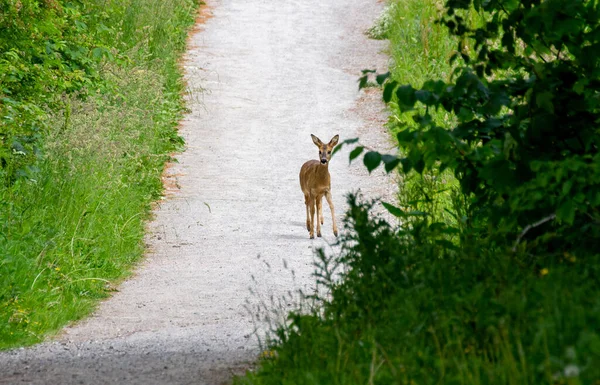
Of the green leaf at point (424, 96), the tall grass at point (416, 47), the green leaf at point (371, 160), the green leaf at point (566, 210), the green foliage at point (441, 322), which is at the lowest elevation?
the tall grass at point (416, 47)

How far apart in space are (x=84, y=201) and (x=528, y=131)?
7.16 m

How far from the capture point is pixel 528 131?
6.07m

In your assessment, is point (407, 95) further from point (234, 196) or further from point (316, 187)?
point (234, 196)

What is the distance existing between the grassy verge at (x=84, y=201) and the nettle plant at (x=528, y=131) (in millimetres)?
4330

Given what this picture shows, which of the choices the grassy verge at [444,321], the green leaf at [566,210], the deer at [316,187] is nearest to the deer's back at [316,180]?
the deer at [316,187]

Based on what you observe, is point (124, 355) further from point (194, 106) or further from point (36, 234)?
Answer: point (194, 106)

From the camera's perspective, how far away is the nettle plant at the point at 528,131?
5637mm

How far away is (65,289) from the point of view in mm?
10125

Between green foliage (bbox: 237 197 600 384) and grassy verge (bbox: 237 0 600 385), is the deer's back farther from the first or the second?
green foliage (bbox: 237 197 600 384)

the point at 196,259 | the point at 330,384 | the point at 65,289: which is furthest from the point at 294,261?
the point at 330,384

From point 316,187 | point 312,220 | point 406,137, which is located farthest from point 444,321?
point 316,187

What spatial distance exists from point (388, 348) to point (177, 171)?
11105mm

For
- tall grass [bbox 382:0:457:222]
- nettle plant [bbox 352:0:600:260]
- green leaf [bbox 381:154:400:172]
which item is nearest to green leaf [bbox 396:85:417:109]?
nettle plant [bbox 352:0:600:260]

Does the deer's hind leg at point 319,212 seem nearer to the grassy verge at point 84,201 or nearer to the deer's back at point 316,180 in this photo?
the deer's back at point 316,180
